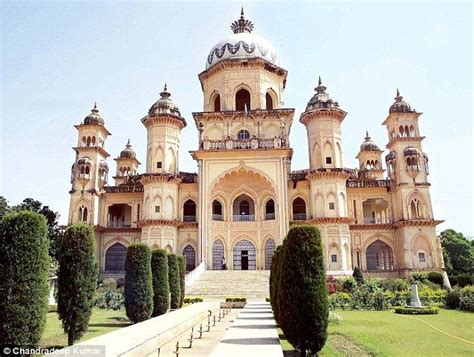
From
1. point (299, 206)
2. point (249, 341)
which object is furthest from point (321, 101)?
point (249, 341)

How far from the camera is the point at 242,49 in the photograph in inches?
1325

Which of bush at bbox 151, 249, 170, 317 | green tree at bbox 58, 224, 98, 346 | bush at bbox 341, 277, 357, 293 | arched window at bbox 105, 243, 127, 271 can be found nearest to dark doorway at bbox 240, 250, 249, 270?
bush at bbox 341, 277, 357, 293

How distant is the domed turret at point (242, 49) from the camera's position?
3362cm

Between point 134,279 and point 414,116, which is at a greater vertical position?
point 414,116

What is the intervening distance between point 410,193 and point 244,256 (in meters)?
12.6

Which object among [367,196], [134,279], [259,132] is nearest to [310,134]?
[259,132]

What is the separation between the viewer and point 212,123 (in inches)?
1246

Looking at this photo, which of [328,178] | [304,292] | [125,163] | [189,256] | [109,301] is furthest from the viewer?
[125,163]

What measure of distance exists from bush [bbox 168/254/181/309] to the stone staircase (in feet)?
20.3

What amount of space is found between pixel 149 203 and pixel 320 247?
22.3 meters

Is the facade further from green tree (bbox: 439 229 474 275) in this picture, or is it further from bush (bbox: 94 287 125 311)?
green tree (bbox: 439 229 474 275)

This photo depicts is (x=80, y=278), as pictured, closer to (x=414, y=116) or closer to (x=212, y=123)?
(x=212, y=123)

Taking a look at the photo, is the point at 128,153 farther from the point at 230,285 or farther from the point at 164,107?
the point at 230,285

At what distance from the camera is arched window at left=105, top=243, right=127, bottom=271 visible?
3200cm
